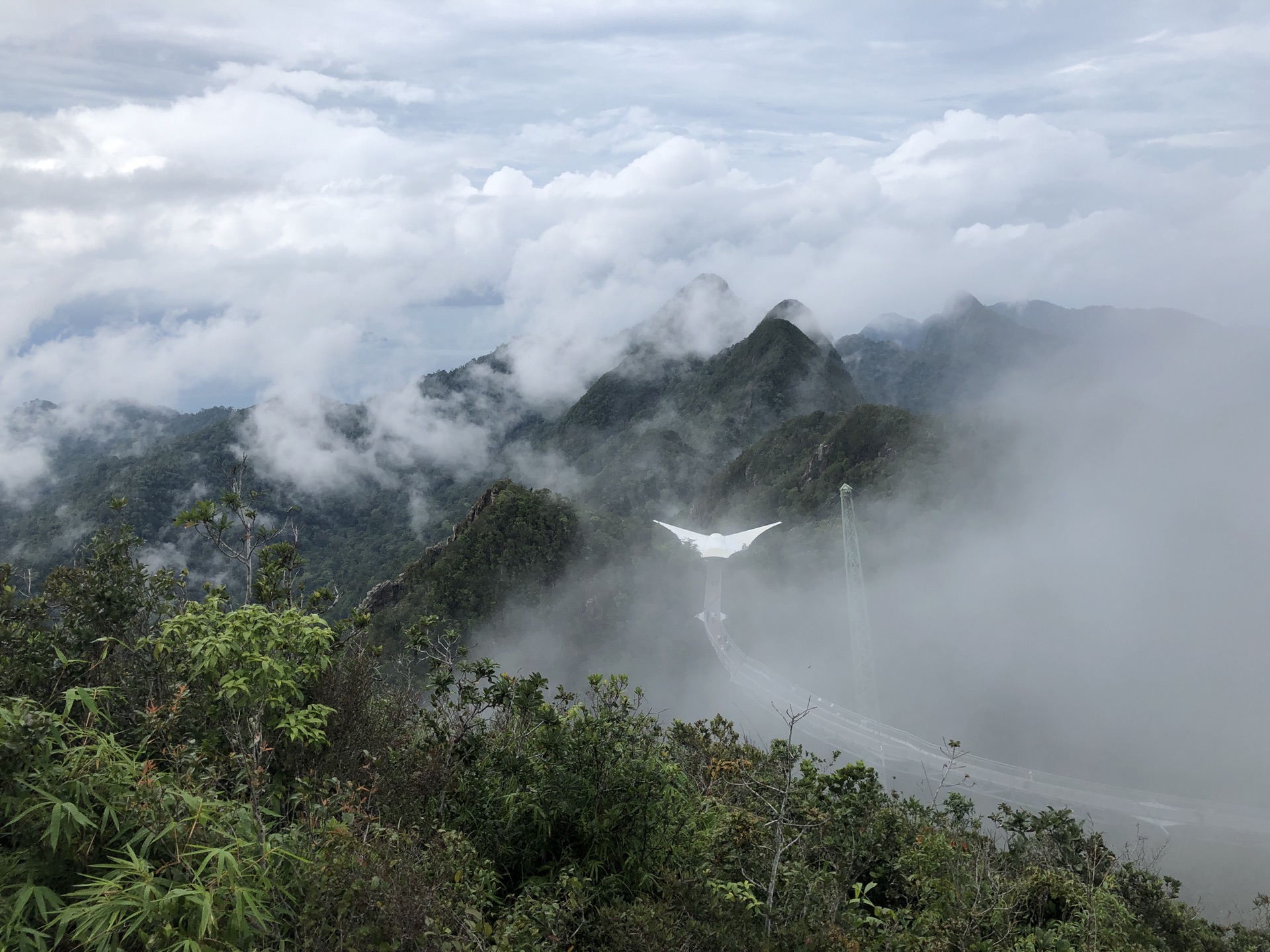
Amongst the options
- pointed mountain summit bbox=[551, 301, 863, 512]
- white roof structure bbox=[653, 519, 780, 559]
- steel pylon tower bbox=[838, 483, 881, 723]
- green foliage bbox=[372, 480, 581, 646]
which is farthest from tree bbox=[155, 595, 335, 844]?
pointed mountain summit bbox=[551, 301, 863, 512]

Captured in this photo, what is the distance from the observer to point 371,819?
6020mm

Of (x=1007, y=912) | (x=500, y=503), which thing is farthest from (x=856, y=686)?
(x=1007, y=912)

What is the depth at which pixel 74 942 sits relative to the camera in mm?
3781

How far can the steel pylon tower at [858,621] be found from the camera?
44.1 meters

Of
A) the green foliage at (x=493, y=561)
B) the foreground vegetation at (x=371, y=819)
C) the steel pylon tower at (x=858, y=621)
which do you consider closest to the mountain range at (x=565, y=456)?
the green foliage at (x=493, y=561)

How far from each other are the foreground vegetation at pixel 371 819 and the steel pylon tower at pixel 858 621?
34.3 metres

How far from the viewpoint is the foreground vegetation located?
3.96m

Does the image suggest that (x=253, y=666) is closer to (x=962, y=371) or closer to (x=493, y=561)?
(x=493, y=561)

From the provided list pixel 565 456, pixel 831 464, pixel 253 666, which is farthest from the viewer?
pixel 565 456

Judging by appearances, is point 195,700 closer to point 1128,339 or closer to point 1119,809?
point 1119,809

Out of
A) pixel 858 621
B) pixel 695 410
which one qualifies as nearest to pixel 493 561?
pixel 858 621

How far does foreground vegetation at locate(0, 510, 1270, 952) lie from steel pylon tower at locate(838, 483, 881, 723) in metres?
34.3

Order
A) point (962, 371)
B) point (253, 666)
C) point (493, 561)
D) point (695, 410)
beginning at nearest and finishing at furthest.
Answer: point (253, 666), point (493, 561), point (695, 410), point (962, 371)

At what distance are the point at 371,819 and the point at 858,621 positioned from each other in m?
50.2
